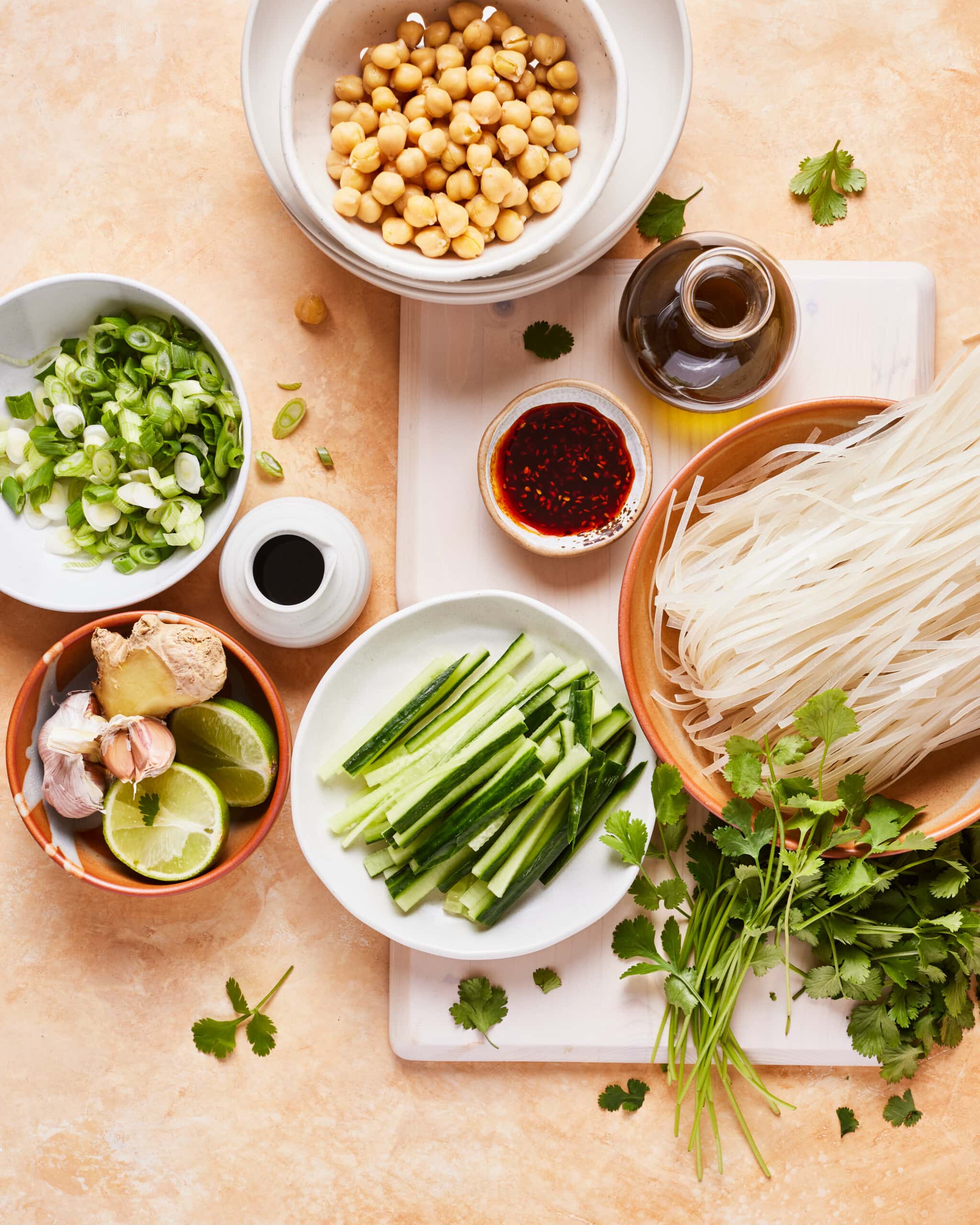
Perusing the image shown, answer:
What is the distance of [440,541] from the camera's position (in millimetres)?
1819

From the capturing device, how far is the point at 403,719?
174 cm

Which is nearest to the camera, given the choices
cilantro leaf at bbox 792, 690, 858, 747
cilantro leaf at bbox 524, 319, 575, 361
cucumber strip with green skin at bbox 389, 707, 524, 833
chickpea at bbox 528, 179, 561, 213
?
cilantro leaf at bbox 792, 690, 858, 747

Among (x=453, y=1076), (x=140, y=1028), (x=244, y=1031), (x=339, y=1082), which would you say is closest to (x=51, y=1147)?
(x=140, y=1028)

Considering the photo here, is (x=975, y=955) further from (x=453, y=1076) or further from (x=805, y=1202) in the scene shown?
(x=453, y=1076)

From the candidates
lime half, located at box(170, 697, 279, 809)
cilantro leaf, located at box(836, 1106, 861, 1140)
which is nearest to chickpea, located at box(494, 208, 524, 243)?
lime half, located at box(170, 697, 279, 809)

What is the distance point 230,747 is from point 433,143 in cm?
117

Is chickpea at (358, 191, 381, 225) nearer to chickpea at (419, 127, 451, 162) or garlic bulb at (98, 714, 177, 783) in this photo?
chickpea at (419, 127, 451, 162)

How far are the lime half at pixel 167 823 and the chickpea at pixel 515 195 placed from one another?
→ 120 cm

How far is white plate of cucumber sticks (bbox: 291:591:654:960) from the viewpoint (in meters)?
1.68

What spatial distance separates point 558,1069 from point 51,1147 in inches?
44.5

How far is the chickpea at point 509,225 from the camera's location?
1.58 meters

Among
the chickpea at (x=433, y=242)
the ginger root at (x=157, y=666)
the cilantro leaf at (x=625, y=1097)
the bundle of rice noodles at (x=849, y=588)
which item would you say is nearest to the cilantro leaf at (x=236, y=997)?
the ginger root at (x=157, y=666)

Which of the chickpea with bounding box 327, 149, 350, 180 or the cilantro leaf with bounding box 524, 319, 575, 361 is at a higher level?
the chickpea with bounding box 327, 149, 350, 180

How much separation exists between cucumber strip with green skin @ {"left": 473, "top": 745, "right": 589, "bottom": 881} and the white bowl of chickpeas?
0.90 m
